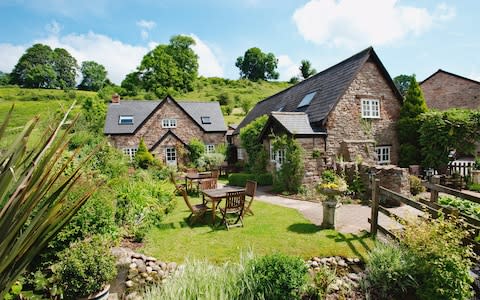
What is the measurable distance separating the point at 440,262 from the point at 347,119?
11.2 metres

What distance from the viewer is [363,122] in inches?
570

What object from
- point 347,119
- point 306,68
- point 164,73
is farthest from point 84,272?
point 306,68

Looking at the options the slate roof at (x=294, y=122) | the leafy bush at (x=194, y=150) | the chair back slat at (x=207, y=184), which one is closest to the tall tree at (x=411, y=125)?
the slate roof at (x=294, y=122)

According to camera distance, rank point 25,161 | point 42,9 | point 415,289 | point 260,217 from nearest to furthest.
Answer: point 25,161
point 42,9
point 415,289
point 260,217

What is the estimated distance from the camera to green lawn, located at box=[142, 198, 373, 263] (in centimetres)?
559

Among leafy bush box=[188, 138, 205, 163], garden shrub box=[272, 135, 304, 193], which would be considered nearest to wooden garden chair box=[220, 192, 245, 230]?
garden shrub box=[272, 135, 304, 193]

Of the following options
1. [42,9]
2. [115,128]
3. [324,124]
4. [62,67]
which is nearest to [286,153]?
[324,124]

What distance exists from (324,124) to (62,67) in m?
43.4

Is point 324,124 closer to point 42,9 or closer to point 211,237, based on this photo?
point 211,237

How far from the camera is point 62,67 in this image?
39.8m

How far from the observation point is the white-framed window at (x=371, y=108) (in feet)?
48.0

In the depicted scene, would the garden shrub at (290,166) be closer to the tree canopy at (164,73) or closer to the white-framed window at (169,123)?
the white-framed window at (169,123)

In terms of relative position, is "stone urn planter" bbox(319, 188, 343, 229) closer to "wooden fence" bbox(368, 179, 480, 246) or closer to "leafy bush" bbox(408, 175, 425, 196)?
"wooden fence" bbox(368, 179, 480, 246)

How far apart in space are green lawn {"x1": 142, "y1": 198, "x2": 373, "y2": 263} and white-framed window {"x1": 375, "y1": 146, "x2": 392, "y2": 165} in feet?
31.1
